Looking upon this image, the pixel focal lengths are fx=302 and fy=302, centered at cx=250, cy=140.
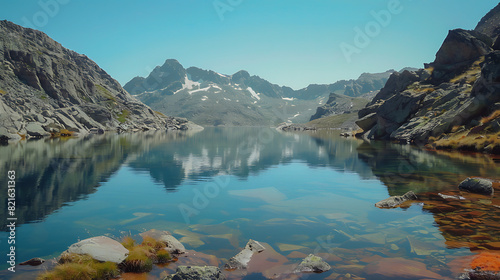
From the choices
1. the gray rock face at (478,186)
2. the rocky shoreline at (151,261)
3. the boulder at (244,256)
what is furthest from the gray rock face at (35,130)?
the gray rock face at (478,186)

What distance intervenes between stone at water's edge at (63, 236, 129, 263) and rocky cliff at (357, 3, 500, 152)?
65691 millimetres

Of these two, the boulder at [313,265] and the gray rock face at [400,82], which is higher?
the gray rock face at [400,82]

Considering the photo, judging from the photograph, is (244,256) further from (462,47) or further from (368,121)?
(462,47)

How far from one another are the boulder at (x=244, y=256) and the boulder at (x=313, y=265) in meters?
2.34

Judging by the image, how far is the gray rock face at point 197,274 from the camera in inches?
432

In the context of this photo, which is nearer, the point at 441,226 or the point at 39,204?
the point at 441,226

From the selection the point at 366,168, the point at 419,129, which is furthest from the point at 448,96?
the point at 366,168

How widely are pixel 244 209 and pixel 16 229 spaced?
14.4m

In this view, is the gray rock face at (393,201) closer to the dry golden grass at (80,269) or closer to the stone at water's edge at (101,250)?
the stone at water's edge at (101,250)

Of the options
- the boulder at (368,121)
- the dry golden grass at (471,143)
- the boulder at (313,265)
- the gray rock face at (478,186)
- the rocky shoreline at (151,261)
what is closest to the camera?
the rocky shoreline at (151,261)

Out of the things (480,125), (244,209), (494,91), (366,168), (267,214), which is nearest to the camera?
(267,214)

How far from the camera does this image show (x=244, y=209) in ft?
77.2

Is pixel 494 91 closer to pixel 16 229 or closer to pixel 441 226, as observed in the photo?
pixel 441 226

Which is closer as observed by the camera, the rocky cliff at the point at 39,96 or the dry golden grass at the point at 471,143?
the dry golden grass at the point at 471,143
